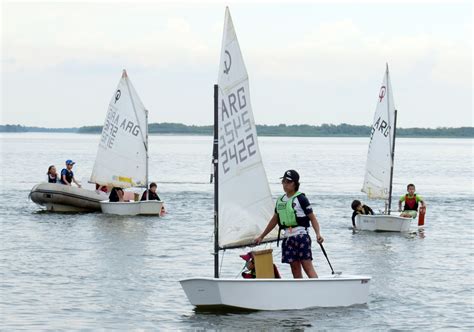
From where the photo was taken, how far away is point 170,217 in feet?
122

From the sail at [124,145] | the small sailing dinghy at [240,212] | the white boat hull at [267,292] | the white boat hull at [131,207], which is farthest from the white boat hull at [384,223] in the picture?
the white boat hull at [267,292]

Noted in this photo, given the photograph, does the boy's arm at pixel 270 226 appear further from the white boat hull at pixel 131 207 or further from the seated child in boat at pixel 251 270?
the white boat hull at pixel 131 207

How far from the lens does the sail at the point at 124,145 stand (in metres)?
38.5

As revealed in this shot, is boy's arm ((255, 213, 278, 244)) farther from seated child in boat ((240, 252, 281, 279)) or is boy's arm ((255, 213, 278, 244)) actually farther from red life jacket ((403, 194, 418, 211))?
red life jacket ((403, 194, 418, 211))

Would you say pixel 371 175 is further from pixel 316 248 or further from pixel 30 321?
pixel 30 321

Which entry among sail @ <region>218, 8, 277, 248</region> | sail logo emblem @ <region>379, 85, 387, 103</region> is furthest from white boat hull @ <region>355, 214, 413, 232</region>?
sail @ <region>218, 8, 277, 248</region>

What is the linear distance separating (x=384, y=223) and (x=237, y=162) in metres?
15.3

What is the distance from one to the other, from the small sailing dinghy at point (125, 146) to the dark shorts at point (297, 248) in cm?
2200

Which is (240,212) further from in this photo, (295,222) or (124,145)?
(124,145)

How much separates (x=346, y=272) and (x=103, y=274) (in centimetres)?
577

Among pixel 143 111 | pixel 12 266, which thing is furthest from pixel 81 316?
pixel 143 111

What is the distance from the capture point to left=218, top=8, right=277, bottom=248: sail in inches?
653

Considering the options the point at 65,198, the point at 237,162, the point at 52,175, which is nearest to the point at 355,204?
the point at 65,198

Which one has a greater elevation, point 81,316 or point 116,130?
point 116,130
